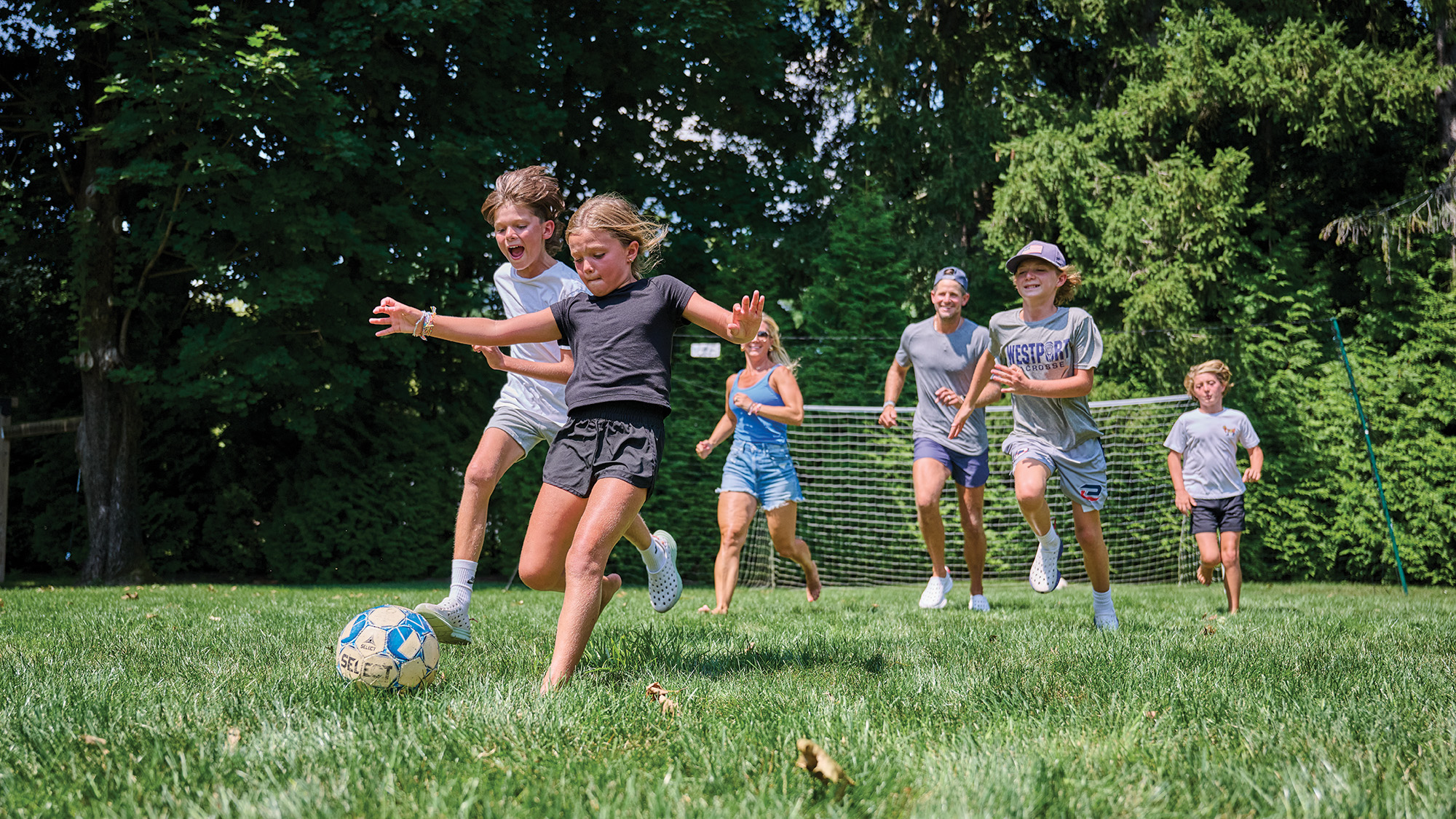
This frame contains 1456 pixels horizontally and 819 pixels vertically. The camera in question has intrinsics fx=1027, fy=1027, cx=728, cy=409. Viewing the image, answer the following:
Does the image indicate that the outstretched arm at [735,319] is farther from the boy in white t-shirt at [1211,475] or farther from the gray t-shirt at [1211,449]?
the gray t-shirt at [1211,449]

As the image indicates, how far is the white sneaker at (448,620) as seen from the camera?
4.02 meters

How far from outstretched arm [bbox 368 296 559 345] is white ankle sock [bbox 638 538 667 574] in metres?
1.32

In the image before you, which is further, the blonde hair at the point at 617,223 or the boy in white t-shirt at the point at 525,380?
the boy in white t-shirt at the point at 525,380

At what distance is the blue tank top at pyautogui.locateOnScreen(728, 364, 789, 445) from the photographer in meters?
7.49

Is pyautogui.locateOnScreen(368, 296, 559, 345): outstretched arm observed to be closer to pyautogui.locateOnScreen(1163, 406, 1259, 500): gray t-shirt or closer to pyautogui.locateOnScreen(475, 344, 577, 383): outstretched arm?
pyautogui.locateOnScreen(475, 344, 577, 383): outstretched arm

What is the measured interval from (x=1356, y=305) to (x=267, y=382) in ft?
49.9

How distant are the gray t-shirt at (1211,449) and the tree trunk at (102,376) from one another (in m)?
11.6

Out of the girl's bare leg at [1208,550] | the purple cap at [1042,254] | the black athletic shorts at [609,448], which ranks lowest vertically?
the girl's bare leg at [1208,550]

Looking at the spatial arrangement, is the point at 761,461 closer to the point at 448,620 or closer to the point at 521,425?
the point at 521,425

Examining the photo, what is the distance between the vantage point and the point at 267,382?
12617 millimetres

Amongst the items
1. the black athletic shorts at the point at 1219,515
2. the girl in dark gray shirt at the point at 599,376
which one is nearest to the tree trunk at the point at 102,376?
the girl in dark gray shirt at the point at 599,376

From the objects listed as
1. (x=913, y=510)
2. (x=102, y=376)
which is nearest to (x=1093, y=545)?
(x=913, y=510)

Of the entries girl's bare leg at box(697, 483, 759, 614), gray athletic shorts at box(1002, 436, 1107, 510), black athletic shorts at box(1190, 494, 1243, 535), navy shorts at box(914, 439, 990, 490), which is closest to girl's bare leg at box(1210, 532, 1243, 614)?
black athletic shorts at box(1190, 494, 1243, 535)

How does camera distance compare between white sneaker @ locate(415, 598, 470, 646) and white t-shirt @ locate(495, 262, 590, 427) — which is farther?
white t-shirt @ locate(495, 262, 590, 427)
